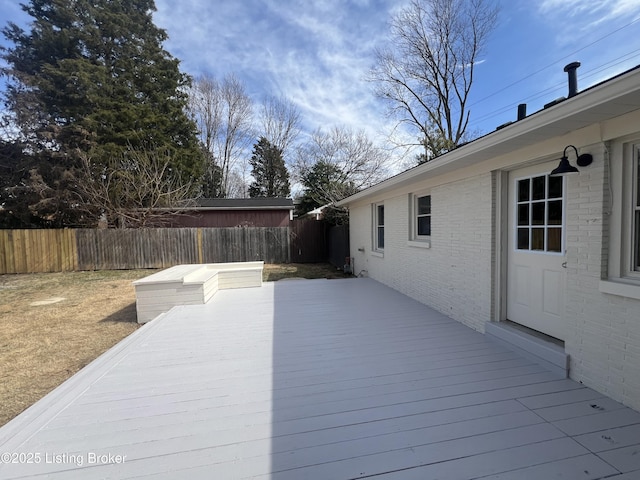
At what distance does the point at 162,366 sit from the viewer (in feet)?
10.5

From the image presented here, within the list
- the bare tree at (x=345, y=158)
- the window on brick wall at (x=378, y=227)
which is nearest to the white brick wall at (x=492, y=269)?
the window on brick wall at (x=378, y=227)

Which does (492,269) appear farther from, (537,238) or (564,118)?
(564,118)

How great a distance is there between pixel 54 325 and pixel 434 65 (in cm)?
1795

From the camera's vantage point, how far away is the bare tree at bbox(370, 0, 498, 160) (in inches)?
555

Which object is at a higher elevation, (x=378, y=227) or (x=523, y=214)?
(x=523, y=214)

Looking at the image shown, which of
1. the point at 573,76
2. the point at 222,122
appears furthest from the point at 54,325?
the point at 222,122

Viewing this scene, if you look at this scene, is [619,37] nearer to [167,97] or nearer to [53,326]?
[53,326]

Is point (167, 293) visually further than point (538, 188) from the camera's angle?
Yes

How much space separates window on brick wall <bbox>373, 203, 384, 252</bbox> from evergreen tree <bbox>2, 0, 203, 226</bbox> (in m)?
11.3

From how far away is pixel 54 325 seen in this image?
5551mm

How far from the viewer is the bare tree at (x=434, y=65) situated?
14.1m

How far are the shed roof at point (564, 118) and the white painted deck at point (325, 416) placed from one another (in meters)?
2.20

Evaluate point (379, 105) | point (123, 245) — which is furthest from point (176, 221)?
point (379, 105)

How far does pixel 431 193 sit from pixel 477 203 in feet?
4.27
